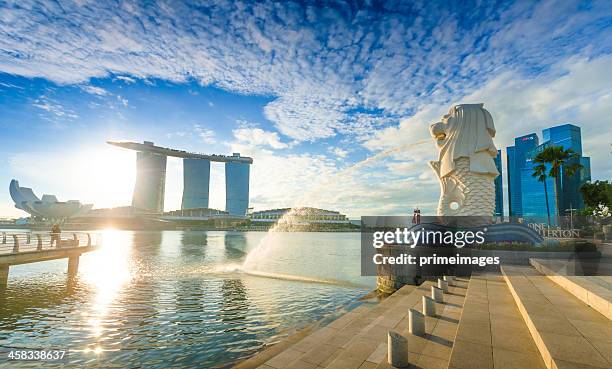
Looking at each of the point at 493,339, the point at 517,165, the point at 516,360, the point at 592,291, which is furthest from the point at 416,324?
the point at 517,165

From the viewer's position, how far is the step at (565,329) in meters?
4.38

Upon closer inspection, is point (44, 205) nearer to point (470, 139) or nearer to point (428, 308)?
point (470, 139)

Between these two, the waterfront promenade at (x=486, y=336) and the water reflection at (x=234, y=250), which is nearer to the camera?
the waterfront promenade at (x=486, y=336)

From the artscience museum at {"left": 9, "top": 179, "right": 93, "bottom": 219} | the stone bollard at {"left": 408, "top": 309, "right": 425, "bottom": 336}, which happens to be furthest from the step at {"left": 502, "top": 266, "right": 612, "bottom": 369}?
the artscience museum at {"left": 9, "top": 179, "right": 93, "bottom": 219}

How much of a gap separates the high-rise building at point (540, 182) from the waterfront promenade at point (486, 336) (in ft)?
348

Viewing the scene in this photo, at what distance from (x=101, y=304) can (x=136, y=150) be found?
685ft

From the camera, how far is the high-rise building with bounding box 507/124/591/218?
11444cm

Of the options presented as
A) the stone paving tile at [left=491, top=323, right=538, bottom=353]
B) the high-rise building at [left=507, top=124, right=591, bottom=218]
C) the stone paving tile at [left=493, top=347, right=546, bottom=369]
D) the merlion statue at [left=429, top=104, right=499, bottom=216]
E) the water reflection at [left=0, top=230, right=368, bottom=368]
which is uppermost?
the high-rise building at [left=507, top=124, right=591, bottom=218]

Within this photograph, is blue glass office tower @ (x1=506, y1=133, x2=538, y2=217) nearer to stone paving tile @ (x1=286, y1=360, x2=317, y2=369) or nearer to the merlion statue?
the merlion statue

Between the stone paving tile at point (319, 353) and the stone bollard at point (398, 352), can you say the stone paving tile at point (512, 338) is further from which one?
the stone paving tile at point (319, 353)

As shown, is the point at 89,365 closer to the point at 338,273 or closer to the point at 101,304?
the point at 101,304

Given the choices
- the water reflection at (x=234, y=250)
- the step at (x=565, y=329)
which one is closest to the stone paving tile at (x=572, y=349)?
the step at (x=565, y=329)

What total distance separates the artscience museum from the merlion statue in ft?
458

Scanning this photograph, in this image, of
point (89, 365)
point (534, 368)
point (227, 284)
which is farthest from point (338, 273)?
point (534, 368)
